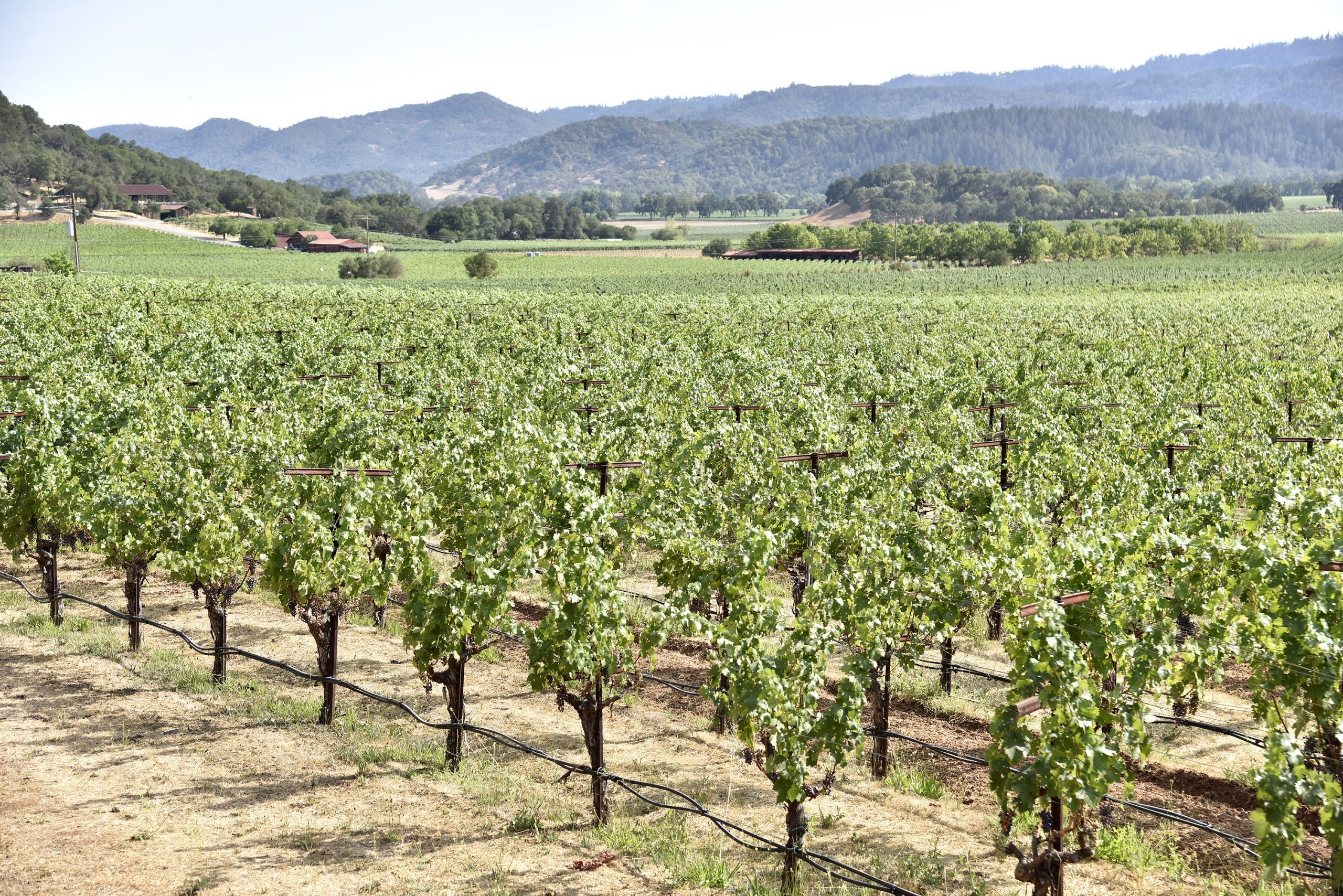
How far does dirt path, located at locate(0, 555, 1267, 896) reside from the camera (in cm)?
841

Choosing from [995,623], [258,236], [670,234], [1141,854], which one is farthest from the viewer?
[670,234]

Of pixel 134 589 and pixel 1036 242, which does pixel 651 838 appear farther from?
pixel 1036 242

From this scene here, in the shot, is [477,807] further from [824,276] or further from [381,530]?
[824,276]

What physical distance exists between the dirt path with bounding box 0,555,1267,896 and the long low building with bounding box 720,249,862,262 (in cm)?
11738

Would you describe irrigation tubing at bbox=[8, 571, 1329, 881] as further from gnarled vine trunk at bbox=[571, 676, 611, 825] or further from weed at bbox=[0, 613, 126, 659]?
Answer: weed at bbox=[0, 613, 126, 659]

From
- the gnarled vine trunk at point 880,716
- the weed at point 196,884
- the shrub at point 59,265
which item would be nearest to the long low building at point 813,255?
the shrub at point 59,265

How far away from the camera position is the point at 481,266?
96562mm

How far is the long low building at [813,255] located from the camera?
422 ft

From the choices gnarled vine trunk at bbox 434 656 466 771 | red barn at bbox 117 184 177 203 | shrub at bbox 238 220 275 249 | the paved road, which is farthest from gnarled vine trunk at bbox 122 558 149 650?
red barn at bbox 117 184 177 203

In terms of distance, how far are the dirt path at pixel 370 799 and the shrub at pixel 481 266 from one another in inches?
3390

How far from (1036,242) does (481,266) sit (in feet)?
204

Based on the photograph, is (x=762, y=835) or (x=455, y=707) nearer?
(x=762, y=835)

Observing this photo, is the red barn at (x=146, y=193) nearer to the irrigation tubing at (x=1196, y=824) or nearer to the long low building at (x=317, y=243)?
the long low building at (x=317, y=243)

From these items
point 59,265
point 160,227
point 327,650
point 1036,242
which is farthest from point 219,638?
point 160,227
